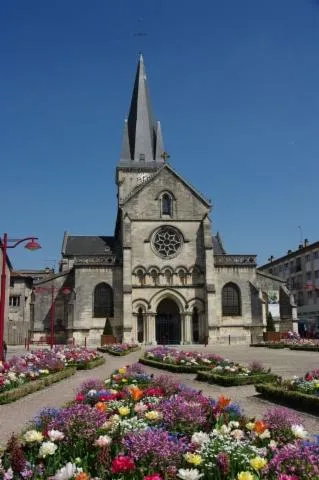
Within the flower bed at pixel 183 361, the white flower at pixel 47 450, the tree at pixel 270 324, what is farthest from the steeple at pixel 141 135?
the white flower at pixel 47 450

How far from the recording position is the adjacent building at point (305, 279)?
62844 millimetres

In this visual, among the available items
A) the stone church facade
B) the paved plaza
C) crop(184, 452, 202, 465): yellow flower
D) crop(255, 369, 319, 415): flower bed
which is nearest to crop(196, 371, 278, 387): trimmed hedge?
the paved plaza

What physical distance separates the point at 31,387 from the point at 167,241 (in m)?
30.6

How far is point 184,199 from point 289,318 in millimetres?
14657

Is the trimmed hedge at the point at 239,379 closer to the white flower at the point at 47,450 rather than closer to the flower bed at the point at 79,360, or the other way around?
the flower bed at the point at 79,360

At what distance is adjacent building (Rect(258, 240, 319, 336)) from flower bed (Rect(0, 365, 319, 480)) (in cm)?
5726

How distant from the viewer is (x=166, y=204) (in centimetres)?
4416

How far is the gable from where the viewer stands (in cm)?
4325

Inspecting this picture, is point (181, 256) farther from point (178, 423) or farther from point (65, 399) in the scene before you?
point (178, 423)

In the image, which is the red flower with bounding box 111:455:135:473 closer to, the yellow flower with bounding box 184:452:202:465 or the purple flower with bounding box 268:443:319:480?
the yellow flower with bounding box 184:452:202:465

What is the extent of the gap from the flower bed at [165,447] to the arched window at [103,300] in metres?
35.3

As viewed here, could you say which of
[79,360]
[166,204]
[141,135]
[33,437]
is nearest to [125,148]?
[141,135]

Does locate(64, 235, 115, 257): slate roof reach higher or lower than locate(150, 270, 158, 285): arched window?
higher

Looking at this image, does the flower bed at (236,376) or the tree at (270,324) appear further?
the tree at (270,324)
